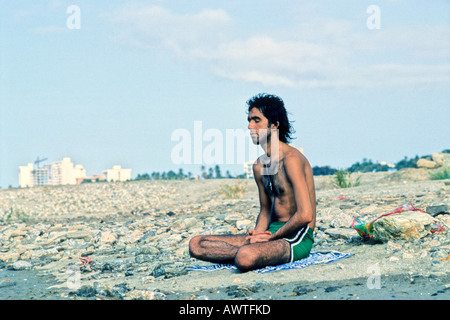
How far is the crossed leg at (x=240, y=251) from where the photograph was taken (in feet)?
14.9

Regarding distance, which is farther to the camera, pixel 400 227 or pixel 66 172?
pixel 66 172

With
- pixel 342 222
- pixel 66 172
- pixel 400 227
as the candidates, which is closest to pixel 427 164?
pixel 342 222

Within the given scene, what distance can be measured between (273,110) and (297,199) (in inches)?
35.7

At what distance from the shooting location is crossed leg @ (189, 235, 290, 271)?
454 cm

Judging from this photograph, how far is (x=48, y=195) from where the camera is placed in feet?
80.3

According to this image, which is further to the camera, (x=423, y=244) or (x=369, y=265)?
(x=423, y=244)

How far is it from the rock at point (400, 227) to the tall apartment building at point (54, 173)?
47.7 metres

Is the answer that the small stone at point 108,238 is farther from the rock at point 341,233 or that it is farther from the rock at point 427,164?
the rock at point 427,164

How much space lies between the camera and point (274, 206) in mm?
5004

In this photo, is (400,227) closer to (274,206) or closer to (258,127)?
(274,206)
